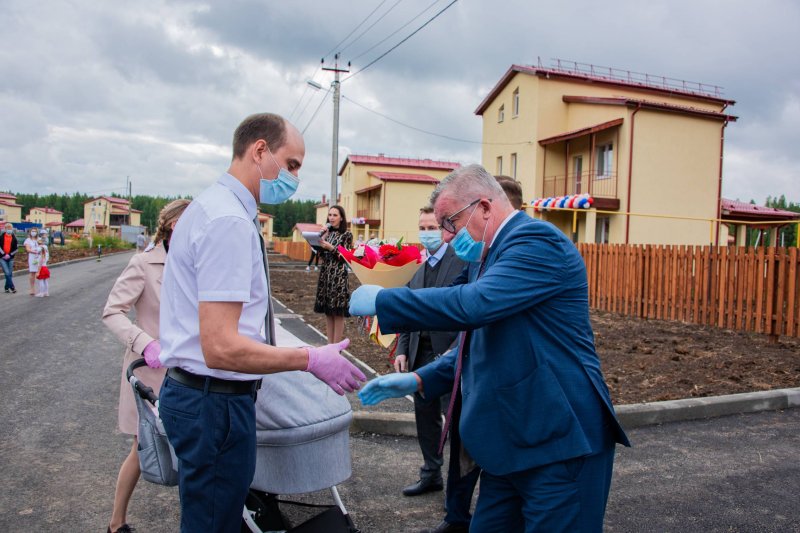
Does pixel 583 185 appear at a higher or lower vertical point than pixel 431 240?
higher

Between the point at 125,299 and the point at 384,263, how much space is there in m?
2.25

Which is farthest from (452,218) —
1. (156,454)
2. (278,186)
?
(156,454)

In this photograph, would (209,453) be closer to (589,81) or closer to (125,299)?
(125,299)

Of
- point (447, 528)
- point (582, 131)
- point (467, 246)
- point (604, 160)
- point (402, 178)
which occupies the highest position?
point (402, 178)

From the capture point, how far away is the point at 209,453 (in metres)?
2.07

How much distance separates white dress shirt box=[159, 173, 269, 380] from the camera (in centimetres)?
196

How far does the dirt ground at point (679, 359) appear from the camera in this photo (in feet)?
23.2

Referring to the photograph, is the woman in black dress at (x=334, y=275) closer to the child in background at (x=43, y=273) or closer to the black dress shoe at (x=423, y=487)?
the black dress shoe at (x=423, y=487)

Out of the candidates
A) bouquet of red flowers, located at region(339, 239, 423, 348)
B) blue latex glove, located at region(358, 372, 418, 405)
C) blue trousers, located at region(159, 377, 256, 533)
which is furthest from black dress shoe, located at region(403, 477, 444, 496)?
blue trousers, located at region(159, 377, 256, 533)

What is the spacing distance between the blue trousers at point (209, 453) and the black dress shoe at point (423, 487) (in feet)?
7.91

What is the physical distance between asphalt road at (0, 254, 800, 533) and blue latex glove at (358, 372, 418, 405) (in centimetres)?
161

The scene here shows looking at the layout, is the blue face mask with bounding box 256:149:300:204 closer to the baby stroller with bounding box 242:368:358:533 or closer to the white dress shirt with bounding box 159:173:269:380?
the white dress shirt with bounding box 159:173:269:380

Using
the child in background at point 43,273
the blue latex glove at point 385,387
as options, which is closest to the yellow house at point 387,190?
the child in background at point 43,273

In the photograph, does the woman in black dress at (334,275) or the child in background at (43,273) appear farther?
the child in background at (43,273)
